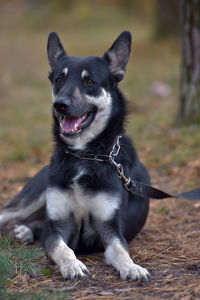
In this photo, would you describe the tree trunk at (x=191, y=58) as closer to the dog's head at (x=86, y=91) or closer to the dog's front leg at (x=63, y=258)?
the dog's head at (x=86, y=91)

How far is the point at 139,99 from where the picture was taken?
1131 cm

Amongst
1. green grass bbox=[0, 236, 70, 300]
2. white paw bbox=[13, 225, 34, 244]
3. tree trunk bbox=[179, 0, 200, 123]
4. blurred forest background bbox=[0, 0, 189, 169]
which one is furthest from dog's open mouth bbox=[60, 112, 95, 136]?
tree trunk bbox=[179, 0, 200, 123]

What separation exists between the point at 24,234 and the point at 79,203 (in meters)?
1.02

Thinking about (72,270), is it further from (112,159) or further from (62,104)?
(62,104)

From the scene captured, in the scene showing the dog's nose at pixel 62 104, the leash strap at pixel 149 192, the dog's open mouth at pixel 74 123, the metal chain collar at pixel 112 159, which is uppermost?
the dog's nose at pixel 62 104

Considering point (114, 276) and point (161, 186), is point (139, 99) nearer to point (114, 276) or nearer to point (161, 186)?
point (161, 186)

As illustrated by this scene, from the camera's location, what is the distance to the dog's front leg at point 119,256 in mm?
3143

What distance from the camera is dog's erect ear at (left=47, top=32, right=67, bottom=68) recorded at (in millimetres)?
4258

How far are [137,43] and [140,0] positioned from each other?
50.4 feet

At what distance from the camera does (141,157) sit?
22.8ft

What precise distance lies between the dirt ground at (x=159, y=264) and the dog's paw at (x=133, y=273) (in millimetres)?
47

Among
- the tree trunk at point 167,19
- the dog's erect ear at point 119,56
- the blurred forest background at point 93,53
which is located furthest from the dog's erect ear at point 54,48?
the tree trunk at point 167,19

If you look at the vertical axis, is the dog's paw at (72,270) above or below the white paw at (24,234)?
above

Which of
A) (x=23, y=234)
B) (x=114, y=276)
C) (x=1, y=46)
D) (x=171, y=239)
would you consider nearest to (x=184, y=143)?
(x=171, y=239)
